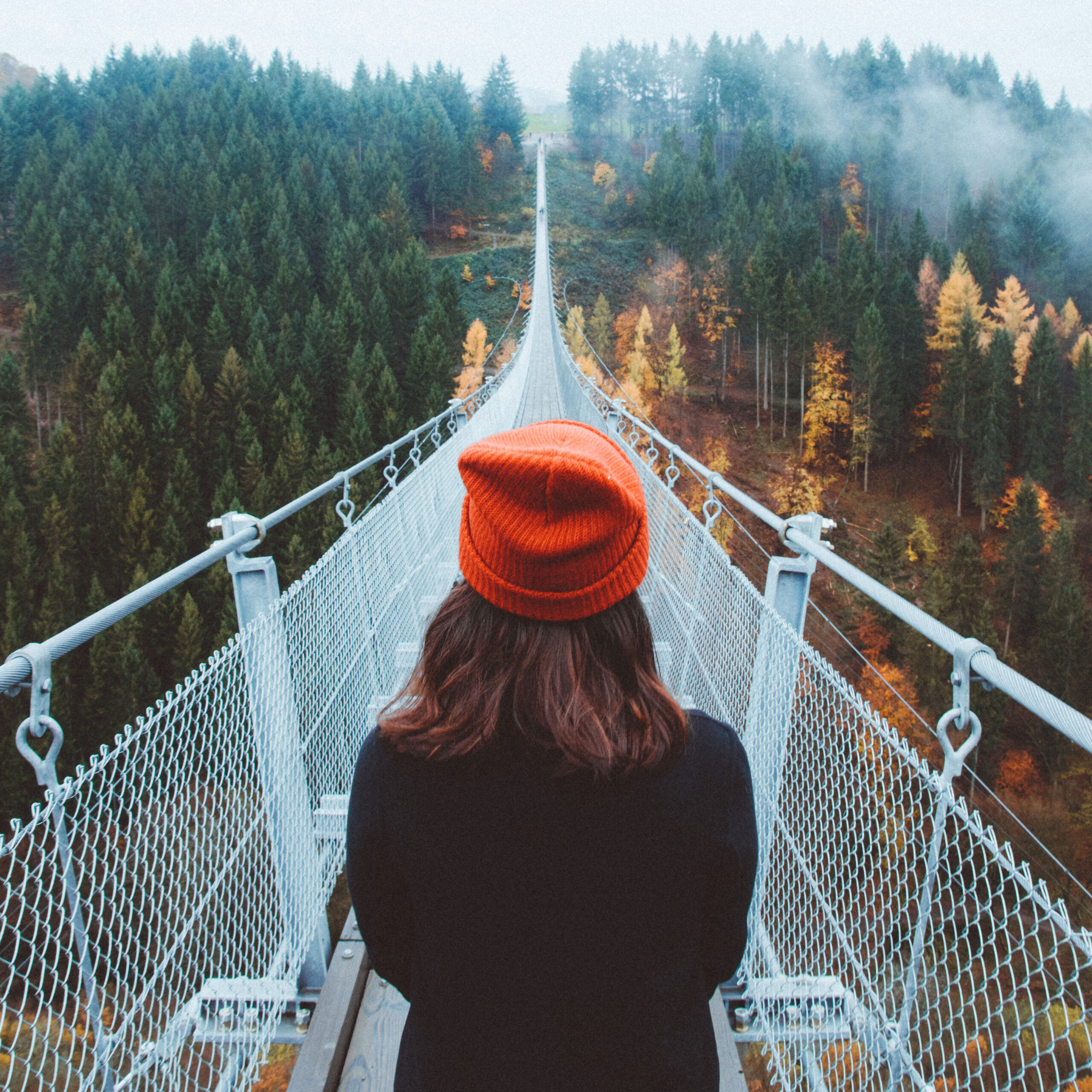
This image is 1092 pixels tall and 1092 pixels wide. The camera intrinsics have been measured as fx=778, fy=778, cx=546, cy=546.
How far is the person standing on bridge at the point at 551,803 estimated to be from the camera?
71cm

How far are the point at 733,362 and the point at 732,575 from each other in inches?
1638

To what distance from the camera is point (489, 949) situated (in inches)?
29.2

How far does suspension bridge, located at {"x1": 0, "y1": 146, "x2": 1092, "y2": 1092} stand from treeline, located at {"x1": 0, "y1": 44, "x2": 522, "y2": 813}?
66.1 feet

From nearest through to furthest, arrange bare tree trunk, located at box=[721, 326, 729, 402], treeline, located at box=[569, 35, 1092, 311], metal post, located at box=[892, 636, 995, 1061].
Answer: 1. metal post, located at box=[892, 636, 995, 1061]
2. bare tree trunk, located at box=[721, 326, 729, 402]
3. treeline, located at box=[569, 35, 1092, 311]

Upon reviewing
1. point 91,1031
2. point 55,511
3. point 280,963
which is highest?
point 91,1031

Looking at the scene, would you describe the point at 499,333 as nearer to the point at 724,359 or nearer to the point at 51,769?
the point at 724,359

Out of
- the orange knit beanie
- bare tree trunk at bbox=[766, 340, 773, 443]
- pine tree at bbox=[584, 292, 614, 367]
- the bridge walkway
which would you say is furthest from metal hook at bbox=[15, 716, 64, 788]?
pine tree at bbox=[584, 292, 614, 367]

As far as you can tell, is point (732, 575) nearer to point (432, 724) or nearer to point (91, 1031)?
point (432, 724)

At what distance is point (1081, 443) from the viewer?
1230 inches

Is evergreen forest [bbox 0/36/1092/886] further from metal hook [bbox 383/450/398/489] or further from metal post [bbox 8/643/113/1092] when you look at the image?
metal post [bbox 8/643/113/1092]

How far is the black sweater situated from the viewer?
725 millimetres

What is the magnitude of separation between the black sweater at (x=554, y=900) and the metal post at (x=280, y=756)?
0.71 metres

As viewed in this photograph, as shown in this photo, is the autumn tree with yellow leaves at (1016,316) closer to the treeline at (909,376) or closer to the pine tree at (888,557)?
the treeline at (909,376)

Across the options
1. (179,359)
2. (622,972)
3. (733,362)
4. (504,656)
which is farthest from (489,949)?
(733,362)
